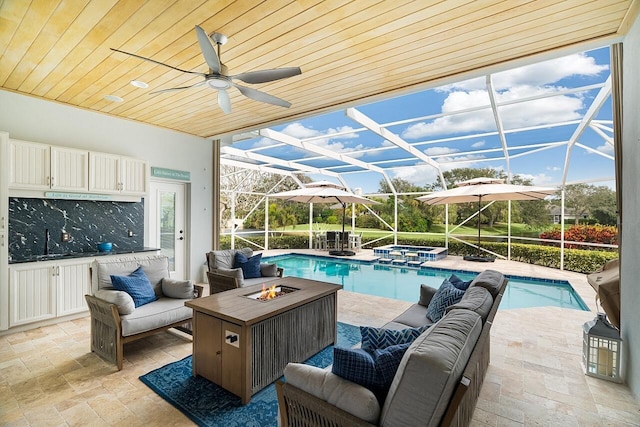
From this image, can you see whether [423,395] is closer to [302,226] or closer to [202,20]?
[202,20]

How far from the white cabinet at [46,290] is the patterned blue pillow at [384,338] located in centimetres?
390

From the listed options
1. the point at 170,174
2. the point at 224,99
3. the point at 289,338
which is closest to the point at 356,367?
the point at 289,338

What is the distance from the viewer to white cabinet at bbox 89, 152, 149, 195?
4.70 meters

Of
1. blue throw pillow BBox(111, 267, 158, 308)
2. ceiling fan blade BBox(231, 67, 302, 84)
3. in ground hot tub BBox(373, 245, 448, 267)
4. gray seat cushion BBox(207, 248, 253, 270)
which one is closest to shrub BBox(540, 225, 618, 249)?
in ground hot tub BBox(373, 245, 448, 267)

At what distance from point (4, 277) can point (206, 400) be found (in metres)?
3.27

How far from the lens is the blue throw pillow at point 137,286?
331 centimetres

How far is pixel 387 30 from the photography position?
9.00 feet

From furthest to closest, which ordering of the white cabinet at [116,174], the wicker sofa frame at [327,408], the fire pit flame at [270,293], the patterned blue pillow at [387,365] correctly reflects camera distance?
the white cabinet at [116,174] → the fire pit flame at [270,293] → the patterned blue pillow at [387,365] → the wicker sofa frame at [327,408]

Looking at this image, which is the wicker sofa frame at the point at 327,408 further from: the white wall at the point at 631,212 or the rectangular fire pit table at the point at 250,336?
the white wall at the point at 631,212

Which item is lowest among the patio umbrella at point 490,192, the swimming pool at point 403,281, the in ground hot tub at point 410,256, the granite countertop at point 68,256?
the swimming pool at point 403,281

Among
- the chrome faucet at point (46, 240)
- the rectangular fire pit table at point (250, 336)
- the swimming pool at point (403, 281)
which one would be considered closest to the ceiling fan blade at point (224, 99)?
the rectangular fire pit table at point (250, 336)

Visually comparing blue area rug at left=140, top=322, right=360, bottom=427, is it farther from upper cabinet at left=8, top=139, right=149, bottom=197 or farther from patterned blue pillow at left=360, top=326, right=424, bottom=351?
upper cabinet at left=8, top=139, right=149, bottom=197

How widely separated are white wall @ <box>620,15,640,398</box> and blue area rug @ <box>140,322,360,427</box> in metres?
2.64

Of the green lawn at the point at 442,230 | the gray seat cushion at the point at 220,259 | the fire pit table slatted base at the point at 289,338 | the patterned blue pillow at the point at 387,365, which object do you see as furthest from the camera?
the green lawn at the point at 442,230
